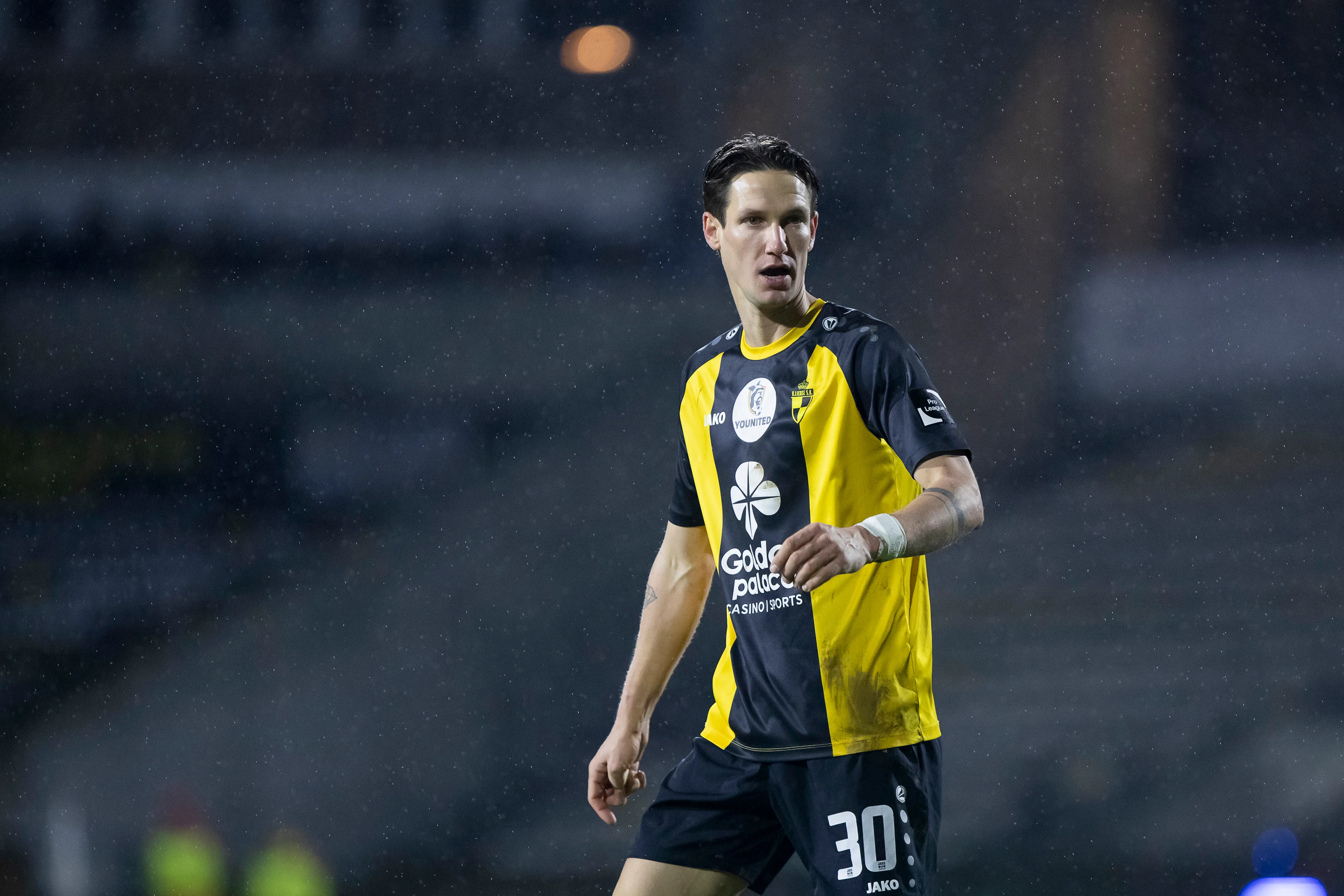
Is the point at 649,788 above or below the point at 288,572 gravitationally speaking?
below

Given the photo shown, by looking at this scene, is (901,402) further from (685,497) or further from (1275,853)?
(1275,853)

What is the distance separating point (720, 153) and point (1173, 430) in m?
1.97

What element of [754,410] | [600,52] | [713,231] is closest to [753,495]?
[754,410]

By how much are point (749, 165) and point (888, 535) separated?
1.97 feet

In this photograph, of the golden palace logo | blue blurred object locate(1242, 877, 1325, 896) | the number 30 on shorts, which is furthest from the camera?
blue blurred object locate(1242, 877, 1325, 896)

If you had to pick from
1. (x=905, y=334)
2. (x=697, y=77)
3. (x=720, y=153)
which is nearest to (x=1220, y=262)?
(x=905, y=334)

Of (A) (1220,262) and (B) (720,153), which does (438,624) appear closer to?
(B) (720,153)

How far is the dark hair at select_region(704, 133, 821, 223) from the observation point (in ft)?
5.09

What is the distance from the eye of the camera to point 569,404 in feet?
10.5

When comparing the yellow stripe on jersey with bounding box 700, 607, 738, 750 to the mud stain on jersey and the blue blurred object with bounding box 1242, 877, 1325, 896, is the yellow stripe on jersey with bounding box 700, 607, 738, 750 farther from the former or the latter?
the blue blurred object with bounding box 1242, 877, 1325, 896

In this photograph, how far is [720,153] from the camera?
1.59m

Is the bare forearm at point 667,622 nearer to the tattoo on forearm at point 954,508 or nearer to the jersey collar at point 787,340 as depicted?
the jersey collar at point 787,340

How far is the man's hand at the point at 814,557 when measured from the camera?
110 centimetres

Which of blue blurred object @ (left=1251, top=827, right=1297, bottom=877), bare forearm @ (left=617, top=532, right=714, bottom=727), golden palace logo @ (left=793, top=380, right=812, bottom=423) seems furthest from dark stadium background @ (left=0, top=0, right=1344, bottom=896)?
golden palace logo @ (left=793, top=380, right=812, bottom=423)
